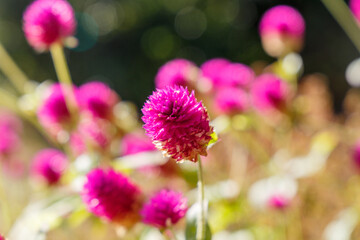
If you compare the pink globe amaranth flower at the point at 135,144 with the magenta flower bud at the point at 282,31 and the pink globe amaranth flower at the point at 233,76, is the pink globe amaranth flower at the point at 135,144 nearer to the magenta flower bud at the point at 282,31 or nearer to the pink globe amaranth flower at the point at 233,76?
the pink globe amaranth flower at the point at 233,76

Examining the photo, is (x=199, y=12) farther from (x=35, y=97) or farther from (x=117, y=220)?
(x=117, y=220)

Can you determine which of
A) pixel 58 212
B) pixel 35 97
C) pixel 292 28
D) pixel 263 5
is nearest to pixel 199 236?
pixel 58 212

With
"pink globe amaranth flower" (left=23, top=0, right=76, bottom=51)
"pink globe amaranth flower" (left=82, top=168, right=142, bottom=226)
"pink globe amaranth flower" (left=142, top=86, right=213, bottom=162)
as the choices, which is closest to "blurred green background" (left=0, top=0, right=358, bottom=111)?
"pink globe amaranth flower" (left=23, top=0, right=76, bottom=51)

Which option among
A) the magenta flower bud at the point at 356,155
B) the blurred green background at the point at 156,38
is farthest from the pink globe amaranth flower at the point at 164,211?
the blurred green background at the point at 156,38

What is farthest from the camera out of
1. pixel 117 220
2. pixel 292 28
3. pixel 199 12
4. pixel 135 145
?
pixel 199 12

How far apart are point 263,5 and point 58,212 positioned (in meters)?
4.20

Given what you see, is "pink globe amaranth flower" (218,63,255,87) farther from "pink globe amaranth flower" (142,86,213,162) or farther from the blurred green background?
the blurred green background

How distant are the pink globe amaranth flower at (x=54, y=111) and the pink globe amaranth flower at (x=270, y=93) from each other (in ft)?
1.49

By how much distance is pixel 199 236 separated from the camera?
0.60 metres

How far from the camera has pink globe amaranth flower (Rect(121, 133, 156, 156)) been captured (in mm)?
1019

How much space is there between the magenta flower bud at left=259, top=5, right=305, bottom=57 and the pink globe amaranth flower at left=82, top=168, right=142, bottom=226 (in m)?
0.66

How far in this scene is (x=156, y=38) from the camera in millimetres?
5070

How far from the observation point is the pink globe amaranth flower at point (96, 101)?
104 cm

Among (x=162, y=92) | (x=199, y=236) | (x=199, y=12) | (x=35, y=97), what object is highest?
(x=199, y=12)
